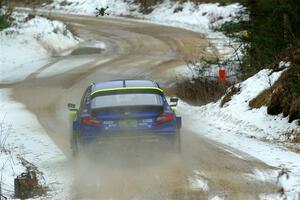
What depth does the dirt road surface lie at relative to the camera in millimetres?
8992

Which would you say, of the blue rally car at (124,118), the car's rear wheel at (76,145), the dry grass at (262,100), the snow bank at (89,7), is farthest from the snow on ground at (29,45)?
the blue rally car at (124,118)

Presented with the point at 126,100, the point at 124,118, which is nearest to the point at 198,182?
the point at 124,118

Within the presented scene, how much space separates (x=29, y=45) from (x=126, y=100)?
2191cm

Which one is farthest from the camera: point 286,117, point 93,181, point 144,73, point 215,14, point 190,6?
point 190,6

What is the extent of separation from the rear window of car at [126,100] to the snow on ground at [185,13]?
19.7 meters

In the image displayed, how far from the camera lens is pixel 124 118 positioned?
1016 cm

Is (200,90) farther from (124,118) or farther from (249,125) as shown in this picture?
(124,118)

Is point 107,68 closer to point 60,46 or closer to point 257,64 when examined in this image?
point 60,46

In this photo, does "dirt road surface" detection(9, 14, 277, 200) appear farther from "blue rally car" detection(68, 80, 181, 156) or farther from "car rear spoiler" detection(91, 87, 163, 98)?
"car rear spoiler" detection(91, 87, 163, 98)

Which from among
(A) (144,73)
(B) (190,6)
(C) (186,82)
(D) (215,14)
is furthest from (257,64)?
(B) (190,6)

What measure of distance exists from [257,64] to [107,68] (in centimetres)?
978

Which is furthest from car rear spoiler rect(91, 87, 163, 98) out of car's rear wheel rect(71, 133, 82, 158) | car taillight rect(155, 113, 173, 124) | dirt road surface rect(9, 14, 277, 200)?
dirt road surface rect(9, 14, 277, 200)

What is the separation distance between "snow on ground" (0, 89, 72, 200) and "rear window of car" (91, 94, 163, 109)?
1422mm

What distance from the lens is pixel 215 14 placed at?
4072cm
